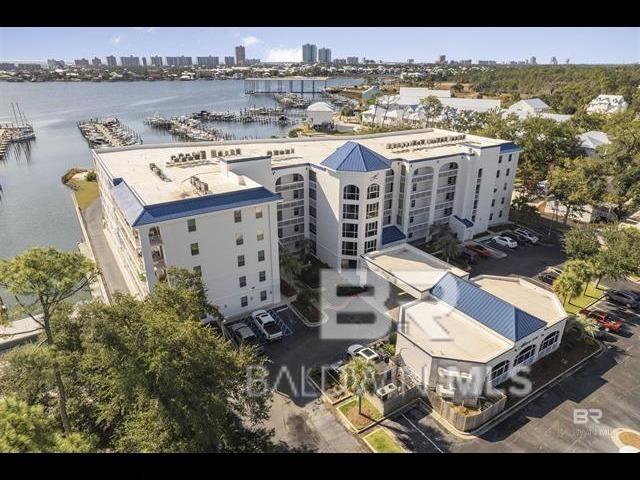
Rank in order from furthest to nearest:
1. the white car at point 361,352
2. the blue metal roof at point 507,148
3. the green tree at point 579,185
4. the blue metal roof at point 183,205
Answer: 1. the green tree at point 579,185
2. the blue metal roof at point 507,148
3. the blue metal roof at point 183,205
4. the white car at point 361,352

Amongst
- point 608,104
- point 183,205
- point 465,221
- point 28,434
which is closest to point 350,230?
point 183,205

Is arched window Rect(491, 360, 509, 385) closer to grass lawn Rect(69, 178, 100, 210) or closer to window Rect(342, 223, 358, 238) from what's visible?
window Rect(342, 223, 358, 238)

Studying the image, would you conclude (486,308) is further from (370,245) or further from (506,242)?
(506,242)

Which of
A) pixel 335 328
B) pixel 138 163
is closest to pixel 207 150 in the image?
pixel 138 163

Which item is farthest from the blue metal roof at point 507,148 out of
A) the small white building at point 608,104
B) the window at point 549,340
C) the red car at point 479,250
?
the small white building at point 608,104

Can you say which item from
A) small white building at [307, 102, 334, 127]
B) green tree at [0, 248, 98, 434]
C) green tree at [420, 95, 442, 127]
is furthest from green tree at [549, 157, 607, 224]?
small white building at [307, 102, 334, 127]

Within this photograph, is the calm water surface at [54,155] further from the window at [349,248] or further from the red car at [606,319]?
the red car at [606,319]
